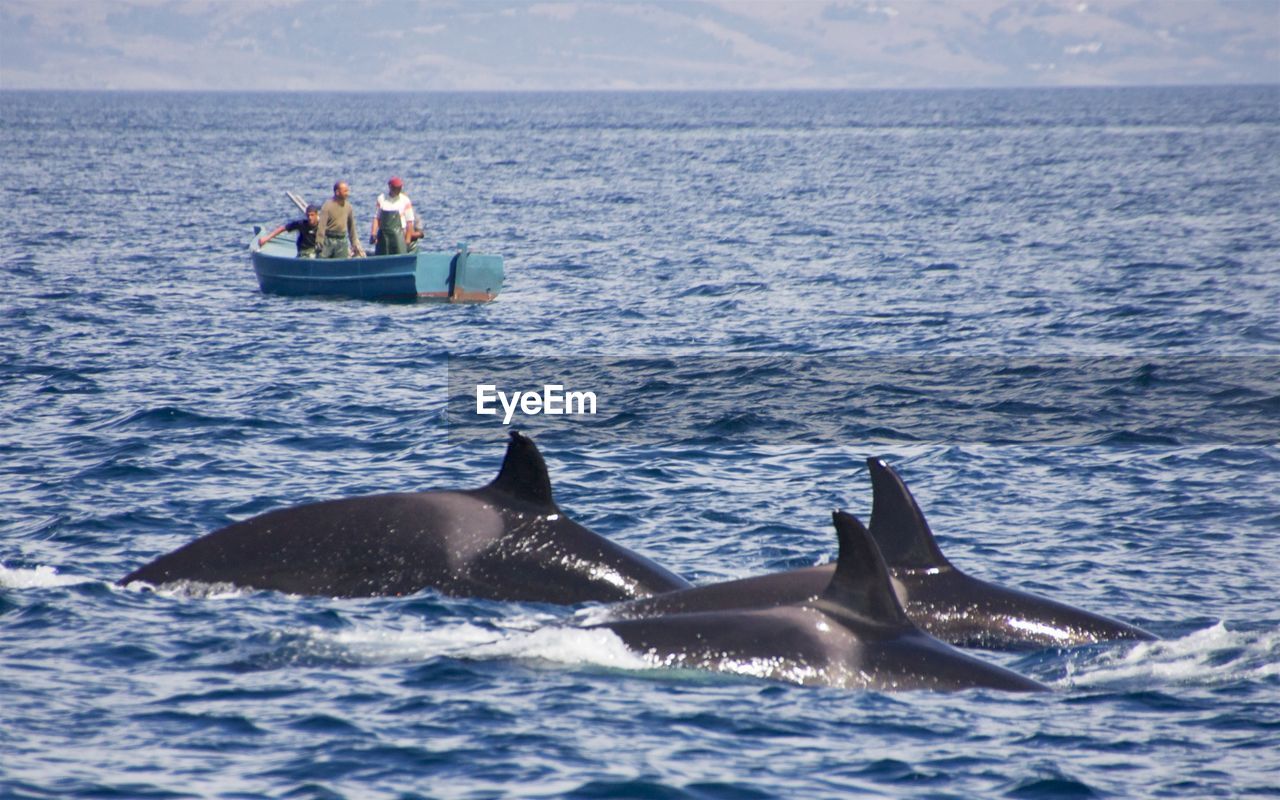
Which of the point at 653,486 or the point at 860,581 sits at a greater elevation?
the point at 860,581

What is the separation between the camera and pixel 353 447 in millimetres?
21234

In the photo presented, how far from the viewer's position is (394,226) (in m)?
36.8

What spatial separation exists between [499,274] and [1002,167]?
240 feet

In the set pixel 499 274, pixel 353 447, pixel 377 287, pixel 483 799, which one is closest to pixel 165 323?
pixel 377 287

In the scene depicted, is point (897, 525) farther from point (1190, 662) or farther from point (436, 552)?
point (436, 552)

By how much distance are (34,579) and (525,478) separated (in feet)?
15.2

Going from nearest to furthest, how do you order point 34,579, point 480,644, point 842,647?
point 842,647, point 480,644, point 34,579

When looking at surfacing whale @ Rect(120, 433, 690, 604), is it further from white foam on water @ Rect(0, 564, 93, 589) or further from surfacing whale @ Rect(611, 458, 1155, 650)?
surfacing whale @ Rect(611, 458, 1155, 650)

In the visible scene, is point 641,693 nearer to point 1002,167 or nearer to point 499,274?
point 499,274

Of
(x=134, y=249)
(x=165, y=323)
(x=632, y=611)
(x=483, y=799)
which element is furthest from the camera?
(x=134, y=249)

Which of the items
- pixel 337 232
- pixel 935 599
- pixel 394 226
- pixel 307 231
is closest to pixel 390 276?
pixel 394 226

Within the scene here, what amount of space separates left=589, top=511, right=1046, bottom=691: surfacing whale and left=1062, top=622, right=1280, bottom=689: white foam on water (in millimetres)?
767

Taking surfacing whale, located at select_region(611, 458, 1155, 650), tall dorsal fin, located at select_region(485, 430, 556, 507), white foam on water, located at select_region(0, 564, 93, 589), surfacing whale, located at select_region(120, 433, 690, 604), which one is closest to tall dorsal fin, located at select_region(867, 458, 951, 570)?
surfacing whale, located at select_region(611, 458, 1155, 650)

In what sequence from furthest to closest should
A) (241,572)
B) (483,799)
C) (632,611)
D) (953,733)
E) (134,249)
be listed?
(134,249) < (241,572) < (632,611) < (953,733) < (483,799)
